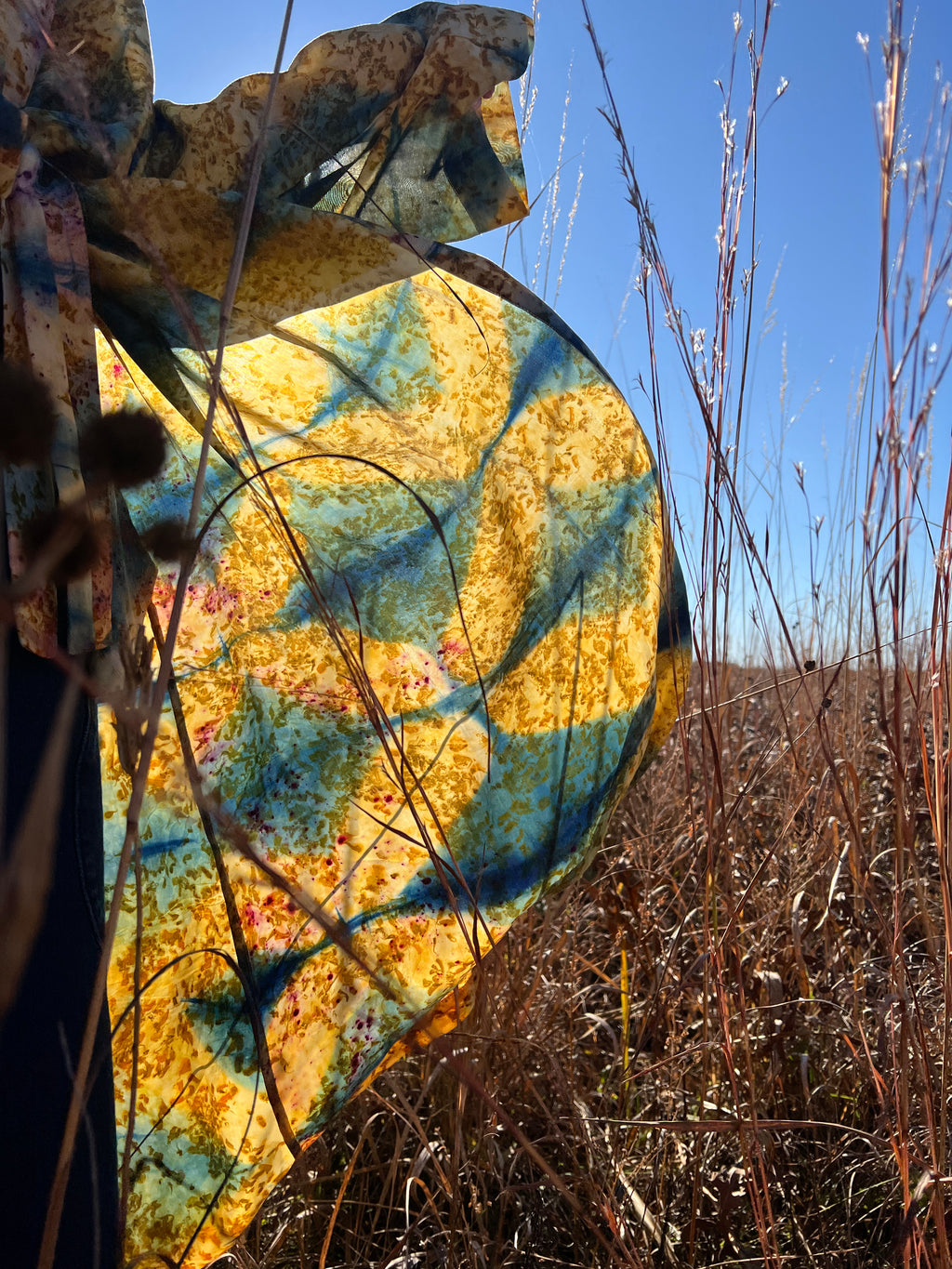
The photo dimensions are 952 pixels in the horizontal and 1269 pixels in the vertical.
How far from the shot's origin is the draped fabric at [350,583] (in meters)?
0.84

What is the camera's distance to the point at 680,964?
1.52 meters

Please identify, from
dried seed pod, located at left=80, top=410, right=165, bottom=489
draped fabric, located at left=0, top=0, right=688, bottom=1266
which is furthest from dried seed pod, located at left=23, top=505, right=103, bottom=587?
draped fabric, located at left=0, top=0, right=688, bottom=1266

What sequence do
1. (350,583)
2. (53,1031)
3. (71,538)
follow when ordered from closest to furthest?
(71,538), (53,1031), (350,583)

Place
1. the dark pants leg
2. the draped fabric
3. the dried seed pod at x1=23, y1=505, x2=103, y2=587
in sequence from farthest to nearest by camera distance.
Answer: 1. the draped fabric
2. the dark pants leg
3. the dried seed pod at x1=23, y1=505, x2=103, y2=587

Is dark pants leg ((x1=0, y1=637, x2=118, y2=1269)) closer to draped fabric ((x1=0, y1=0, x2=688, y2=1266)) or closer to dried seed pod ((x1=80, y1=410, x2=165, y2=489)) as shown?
draped fabric ((x1=0, y1=0, x2=688, y2=1266))

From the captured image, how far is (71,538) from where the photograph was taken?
0.21 meters

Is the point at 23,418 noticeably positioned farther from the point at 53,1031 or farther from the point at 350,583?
the point at 350,583

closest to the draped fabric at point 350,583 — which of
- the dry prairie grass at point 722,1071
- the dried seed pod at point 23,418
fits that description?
the dry prairie grass at point 722,1071

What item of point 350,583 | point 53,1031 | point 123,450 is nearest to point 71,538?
point 123,450

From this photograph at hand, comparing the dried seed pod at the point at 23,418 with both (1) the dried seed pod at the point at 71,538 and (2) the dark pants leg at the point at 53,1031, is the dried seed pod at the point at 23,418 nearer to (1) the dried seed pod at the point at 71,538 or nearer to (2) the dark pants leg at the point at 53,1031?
(1) the dried seed pod at the point at 71,538

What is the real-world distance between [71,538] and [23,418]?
5 centimetres

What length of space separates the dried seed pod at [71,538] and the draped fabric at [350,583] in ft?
2.03

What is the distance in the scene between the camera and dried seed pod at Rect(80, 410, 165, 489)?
0.76ft

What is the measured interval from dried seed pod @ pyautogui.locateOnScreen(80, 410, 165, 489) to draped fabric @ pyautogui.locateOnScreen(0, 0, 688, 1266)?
0.62 meters
